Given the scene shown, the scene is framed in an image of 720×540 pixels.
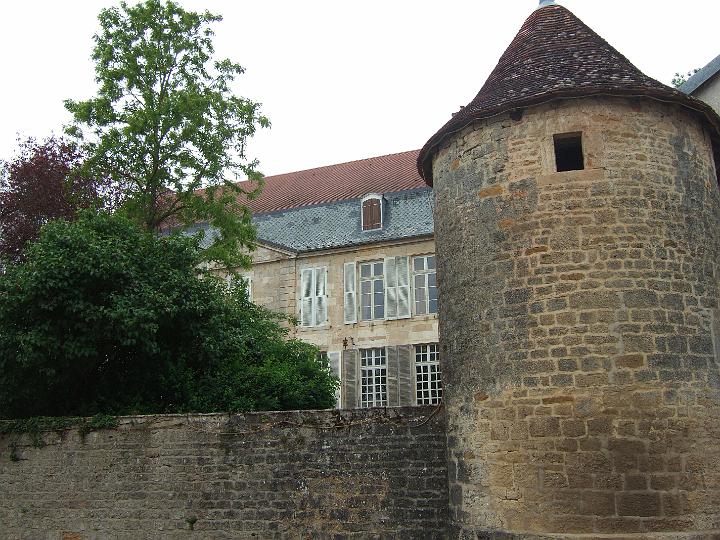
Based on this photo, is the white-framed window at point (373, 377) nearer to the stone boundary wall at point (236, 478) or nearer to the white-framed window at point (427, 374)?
the white-framed window at point (427, 374)

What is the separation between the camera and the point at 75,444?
1045cm

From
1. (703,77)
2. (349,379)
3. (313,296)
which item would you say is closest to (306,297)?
(313,296)

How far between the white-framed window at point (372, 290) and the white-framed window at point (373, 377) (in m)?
1.03

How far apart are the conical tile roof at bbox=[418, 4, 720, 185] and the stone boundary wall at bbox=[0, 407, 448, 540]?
3409mm

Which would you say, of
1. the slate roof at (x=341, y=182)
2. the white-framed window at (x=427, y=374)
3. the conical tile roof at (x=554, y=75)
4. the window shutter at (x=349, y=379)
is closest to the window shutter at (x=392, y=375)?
the white-framed window at (x=427, y=374)

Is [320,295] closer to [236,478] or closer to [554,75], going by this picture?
[236,478]

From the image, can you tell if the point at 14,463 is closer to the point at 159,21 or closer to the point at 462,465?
the point at 462,465

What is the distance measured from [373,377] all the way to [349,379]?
674 millimetres

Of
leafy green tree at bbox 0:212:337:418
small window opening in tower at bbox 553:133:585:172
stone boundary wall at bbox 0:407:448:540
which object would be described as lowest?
stone boundary wall at bbox 0:407:448:540

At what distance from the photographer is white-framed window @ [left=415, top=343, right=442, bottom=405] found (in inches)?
821

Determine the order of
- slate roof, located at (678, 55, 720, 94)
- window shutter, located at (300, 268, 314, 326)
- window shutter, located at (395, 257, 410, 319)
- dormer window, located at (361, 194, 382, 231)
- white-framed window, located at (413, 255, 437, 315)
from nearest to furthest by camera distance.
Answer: slate roof, located at (678, 55, 720, 94) < white-framed window, located at (413, 255, 437, 315) < window shutter, located at (395, 257, 410, 319) < window shutter, located at (300, 268, 314, 326) < dormer window, located at (361, 194, 382, 231)

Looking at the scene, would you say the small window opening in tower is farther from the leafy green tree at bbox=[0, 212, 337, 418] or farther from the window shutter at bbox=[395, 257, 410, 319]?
the window shutter at bbox=[395, 257, 410, 319]

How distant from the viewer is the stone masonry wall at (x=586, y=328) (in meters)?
7.09

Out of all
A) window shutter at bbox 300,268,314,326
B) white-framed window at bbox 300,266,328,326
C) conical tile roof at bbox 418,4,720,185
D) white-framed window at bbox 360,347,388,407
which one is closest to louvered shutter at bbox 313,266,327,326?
white-framed window at bbox 300,266,328,326
